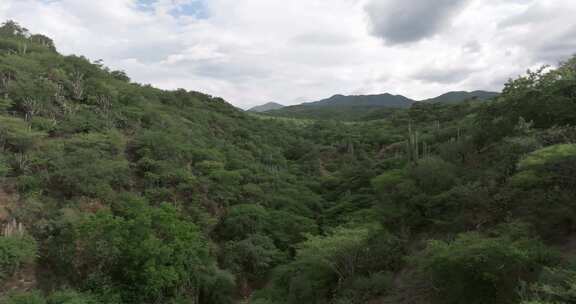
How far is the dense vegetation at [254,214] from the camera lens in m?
13.0

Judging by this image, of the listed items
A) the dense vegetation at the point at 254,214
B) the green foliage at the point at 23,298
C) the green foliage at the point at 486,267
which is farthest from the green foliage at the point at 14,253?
the green foliage at the point at 486,267

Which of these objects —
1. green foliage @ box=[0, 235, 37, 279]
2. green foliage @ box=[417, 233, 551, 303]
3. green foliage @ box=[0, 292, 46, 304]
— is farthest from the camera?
green foliage @ box=[0, 235, 37, 279]

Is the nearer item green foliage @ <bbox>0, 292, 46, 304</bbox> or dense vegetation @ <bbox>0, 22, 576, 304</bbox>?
dense vegetation @ <bbox>0, 22, 576, 304</bbox>

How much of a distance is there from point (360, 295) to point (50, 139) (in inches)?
868

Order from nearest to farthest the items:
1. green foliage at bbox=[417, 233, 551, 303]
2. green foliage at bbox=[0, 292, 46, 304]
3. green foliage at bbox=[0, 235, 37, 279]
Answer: green foliage at bbox=[417, 233, 551, 303] < green foliage at bbox=[0, 292, 46, 304] < green foliage at bbox=[0, 235, 37, 279]

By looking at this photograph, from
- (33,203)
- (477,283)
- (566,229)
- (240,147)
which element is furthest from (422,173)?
(240,147)

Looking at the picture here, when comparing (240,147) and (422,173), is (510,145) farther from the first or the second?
(240,147)

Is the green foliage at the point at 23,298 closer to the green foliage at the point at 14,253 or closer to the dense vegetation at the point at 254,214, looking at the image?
the dense vegetation at the point at 254,214

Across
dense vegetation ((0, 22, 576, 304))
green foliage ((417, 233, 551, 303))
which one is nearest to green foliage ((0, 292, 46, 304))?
dense vegetation ((0, 22, 576, 304))

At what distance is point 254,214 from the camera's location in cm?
2711

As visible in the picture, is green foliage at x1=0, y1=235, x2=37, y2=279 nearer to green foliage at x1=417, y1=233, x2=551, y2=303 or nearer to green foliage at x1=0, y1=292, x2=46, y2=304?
green foliage at x1=0, y1=292, x2=46, y2=304

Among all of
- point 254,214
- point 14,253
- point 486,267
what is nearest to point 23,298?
point 14,253

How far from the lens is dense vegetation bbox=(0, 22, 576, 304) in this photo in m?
13.0

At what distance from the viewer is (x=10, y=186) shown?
19.4 meters
